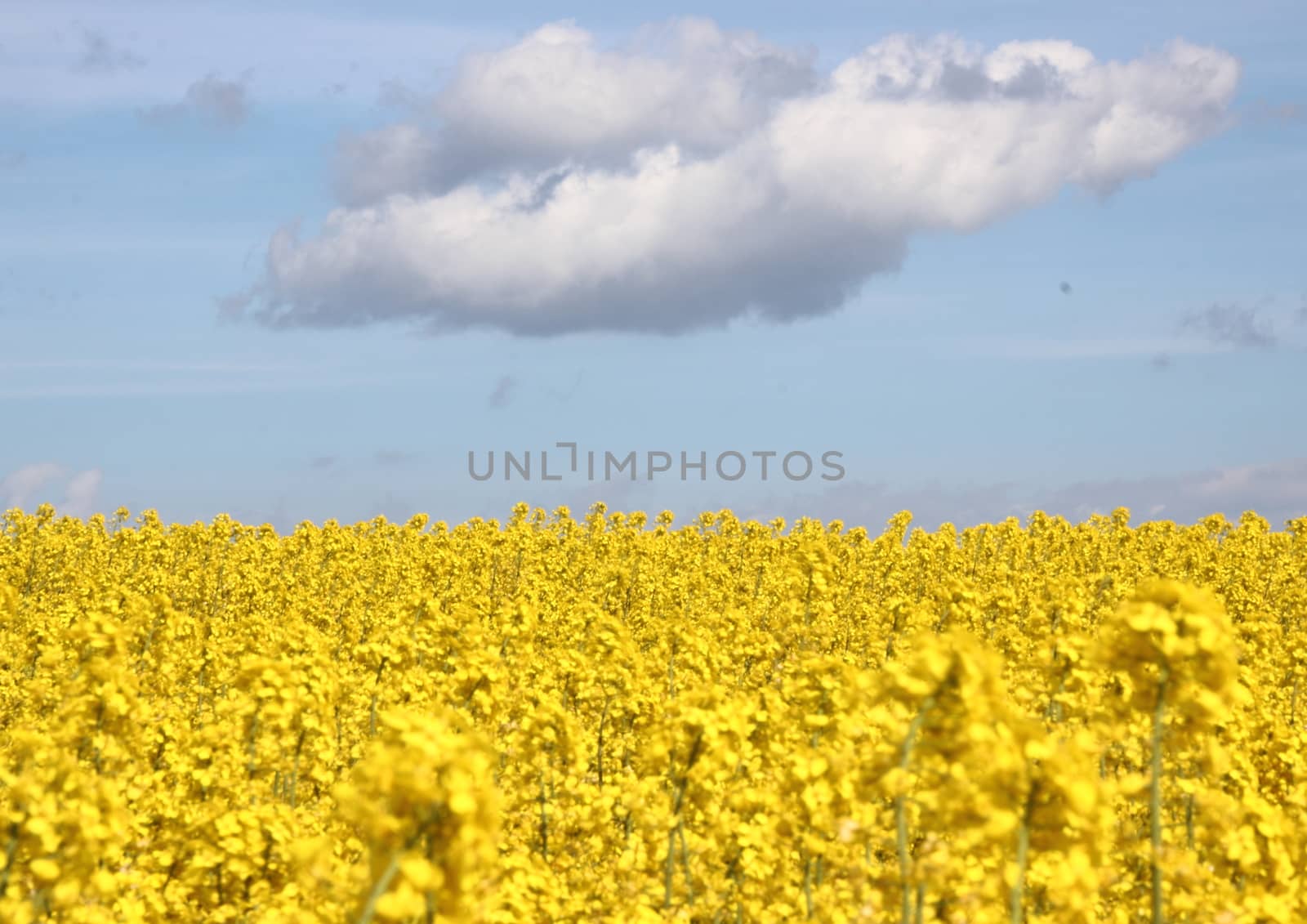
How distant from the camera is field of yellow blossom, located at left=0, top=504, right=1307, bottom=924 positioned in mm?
7699

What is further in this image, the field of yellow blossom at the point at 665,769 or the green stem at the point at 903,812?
the green stem at the point at 903,812

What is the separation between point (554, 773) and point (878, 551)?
28738mm

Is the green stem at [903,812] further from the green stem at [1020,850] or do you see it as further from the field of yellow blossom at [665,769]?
the green stem at [1020,850]

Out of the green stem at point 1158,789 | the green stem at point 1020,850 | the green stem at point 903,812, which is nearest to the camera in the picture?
the green stem at point 1020,850

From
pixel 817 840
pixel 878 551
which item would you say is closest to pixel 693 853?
pixel 817 840

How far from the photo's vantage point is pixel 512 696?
16.5 m

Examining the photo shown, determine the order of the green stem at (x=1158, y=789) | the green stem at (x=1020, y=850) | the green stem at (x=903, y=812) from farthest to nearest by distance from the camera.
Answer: the green stem at (x=1158, y=789) → the green stem at (x=903, y=812) → the green stem at (x=1020, y=850)

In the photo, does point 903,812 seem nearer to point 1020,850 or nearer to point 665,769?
point 1020,850

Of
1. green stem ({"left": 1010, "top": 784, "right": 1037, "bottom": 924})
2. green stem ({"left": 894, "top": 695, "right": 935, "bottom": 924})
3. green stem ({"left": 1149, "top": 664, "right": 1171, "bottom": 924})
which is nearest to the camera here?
green stem ({"left": 1010, "top": 784, "right": 1037, "bottom": 924})

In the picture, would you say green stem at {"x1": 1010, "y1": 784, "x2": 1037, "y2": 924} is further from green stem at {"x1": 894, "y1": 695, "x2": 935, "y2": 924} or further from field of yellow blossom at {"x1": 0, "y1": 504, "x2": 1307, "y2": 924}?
green stem at {"x1": 894, "y1": 695, "x2": 935, "y2": 924}

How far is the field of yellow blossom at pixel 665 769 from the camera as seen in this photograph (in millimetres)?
7699

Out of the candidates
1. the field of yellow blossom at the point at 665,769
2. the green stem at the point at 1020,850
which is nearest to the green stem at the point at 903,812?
the field of yellow blossom at the point at 665,769

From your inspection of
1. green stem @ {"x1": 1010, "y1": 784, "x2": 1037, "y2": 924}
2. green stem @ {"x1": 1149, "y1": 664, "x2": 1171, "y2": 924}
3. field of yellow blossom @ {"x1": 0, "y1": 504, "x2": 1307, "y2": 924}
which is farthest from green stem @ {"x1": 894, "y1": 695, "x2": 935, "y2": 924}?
green stem @ {"x1": 1149, "y1": 664, "x2": 1171, "y2": 924}

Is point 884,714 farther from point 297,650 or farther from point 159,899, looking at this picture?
point 297,650
